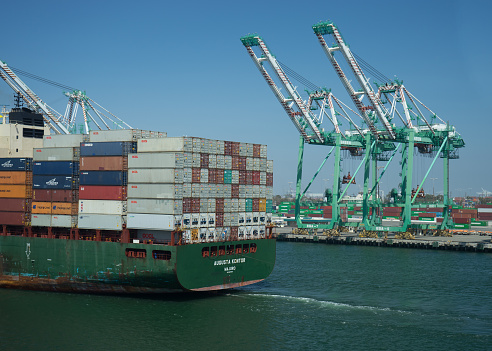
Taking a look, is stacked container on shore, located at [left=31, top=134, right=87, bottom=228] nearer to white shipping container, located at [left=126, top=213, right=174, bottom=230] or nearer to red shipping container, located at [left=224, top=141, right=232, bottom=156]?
white shipping container, located at [left=126, top=213, right=174, bottom=230]

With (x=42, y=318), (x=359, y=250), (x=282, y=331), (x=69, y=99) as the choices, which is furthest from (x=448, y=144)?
(x=42, y=318)

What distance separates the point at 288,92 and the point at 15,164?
45.7 m

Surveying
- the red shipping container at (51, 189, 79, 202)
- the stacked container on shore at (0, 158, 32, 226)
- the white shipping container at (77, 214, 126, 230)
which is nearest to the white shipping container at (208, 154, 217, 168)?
the white shipping container at (77, 214, 126, 230)

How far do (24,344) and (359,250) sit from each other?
56.5 m

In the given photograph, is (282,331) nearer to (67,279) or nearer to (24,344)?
(24,344)

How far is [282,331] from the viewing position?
3491cm

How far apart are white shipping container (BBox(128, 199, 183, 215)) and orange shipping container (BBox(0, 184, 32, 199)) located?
1091 centimetres

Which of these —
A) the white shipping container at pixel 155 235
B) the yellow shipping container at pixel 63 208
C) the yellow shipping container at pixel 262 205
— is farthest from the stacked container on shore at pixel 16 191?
the yellow shipping container at pixel 262 205

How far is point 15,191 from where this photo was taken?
48.1 m

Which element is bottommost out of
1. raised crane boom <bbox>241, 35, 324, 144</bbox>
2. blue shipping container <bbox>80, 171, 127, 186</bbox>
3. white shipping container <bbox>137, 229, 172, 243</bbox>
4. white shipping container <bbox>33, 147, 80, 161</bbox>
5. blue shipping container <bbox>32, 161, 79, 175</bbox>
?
white shipping container <bbox>137, 229, 172, 243</bbox>

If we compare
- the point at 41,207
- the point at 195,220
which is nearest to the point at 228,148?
the point at 195,220

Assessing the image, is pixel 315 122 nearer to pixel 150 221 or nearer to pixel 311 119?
pixel 311 119

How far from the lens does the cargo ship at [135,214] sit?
4103 centimetres

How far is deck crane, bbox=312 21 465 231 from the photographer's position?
78.2 m
